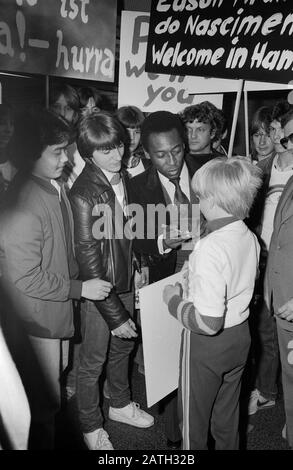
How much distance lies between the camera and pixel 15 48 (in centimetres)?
212

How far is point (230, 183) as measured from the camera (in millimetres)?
1473

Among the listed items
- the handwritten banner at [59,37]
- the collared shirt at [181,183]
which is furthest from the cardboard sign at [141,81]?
the collared shirt at [181,183]

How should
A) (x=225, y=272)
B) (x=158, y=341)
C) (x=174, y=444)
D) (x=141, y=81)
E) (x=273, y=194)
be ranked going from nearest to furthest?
1. (x=225, y=272)
2. (x=158, y=341)
3. (x=174, y=444)
4. (x=273, y=194)
5. (x=141, y=81)

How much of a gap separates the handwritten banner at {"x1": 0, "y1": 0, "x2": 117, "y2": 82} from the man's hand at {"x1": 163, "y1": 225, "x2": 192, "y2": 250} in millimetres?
1173

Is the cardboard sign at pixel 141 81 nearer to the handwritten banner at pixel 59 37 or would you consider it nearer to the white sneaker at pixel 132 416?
the handwritten banner at pixel 59 37

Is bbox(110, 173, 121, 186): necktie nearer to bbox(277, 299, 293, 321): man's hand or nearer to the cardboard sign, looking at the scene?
the cardboard sign

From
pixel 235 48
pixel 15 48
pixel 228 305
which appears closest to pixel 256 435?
pixel 228 305

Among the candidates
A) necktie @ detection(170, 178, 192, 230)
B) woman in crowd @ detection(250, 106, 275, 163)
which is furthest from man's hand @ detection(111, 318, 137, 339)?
woman in crowd @ detection(250, 106, 275, 163)

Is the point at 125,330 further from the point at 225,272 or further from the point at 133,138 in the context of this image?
the point at 133,138

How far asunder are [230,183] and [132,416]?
1.69 meters

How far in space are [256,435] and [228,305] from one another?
1.31 metres

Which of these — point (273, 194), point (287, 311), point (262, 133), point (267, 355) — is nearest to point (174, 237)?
point (287, 311)

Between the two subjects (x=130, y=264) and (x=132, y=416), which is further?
(x=132, y=416)
